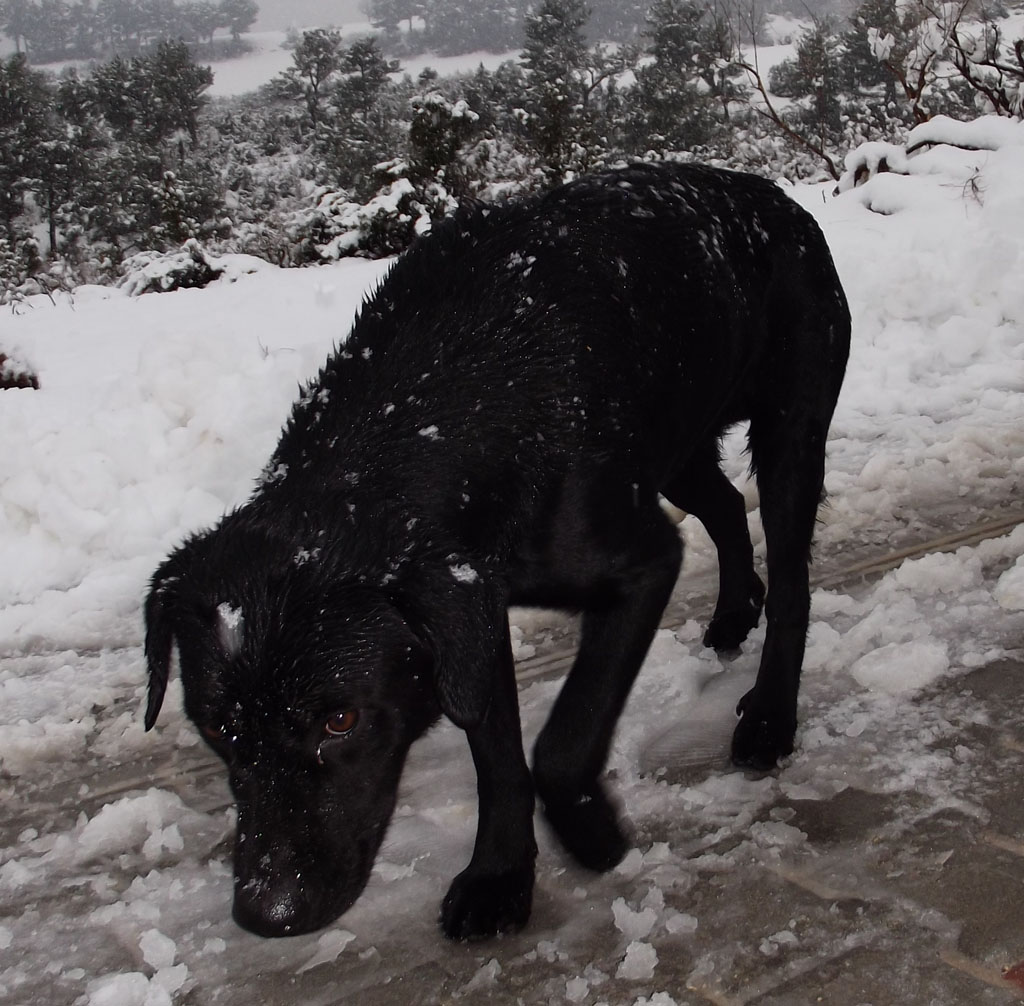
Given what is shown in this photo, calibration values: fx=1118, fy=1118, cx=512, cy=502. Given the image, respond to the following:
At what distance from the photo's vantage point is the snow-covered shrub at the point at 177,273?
11.4 m

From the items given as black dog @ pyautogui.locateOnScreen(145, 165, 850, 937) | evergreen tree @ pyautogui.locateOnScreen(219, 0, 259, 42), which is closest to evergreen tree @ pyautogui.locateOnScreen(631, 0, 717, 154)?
evergreen tree @ pyautogui.locateOnScreen(219, 0, 259, 42)

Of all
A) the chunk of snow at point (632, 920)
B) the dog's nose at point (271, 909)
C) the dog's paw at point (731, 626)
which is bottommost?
the dog's paw at point (731, 626)

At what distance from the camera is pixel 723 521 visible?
3580 mm

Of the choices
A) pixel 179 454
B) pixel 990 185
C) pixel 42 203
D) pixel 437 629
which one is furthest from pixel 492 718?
pixel 42 203

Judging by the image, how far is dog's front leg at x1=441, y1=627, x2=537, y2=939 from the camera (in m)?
2.19

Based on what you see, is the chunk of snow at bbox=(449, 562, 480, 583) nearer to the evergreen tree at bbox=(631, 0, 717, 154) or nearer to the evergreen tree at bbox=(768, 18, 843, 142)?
the evergreen tree at bbox=(631, 0, 717, 154)

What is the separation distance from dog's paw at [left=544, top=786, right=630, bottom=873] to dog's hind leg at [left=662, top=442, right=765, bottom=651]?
4.10 ft

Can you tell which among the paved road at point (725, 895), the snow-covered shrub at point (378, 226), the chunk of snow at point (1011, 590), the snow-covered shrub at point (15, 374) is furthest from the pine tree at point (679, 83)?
the paved road at point (725, 895)

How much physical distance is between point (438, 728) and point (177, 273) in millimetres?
9545

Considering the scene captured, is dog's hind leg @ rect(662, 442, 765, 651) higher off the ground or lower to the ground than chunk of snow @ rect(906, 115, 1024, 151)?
lower

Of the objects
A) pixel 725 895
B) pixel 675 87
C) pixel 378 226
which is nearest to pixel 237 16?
pixel 675 87

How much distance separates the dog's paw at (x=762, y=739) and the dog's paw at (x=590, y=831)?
46 cm

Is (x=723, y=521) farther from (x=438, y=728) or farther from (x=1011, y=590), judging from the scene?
(x=438, y=728)

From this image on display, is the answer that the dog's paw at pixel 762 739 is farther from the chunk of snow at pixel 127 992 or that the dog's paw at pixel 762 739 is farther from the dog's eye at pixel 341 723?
the chunk of snow at pixel 127 992
